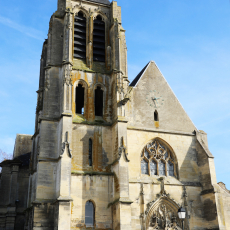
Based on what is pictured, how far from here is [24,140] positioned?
27.0 m

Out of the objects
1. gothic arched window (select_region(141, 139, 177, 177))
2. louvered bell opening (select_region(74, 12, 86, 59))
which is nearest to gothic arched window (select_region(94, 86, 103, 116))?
louvered bell opening (select_region(74, 12, 86, 59))

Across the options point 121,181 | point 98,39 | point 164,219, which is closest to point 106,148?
point 121,181

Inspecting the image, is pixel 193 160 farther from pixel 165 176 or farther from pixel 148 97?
pixel 148 97

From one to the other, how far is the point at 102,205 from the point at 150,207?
2.44 metres

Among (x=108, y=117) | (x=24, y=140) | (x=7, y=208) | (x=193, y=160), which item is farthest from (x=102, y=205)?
(x=24, y=140)

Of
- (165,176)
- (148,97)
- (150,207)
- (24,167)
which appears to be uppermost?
(148,97)

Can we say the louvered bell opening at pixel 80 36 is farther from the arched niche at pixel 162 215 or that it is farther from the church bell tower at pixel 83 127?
the arched niche at pixel 162 215

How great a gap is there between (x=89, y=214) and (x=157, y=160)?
4831mm

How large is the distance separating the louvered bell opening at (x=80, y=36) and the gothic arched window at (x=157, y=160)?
664 cm

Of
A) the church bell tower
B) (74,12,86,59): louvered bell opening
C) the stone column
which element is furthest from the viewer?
(74,12,86,59): louvered bell opening

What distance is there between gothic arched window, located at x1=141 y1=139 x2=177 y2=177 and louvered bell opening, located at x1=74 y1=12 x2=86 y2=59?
6.64 meters

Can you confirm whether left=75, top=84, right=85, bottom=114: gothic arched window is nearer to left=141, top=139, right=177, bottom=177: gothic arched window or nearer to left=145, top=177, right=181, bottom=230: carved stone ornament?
left=141, top=139, right=177, bottom=177: gothic arched window

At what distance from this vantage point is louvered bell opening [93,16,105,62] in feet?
69.3

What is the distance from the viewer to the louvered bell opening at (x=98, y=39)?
21109 millimetres
